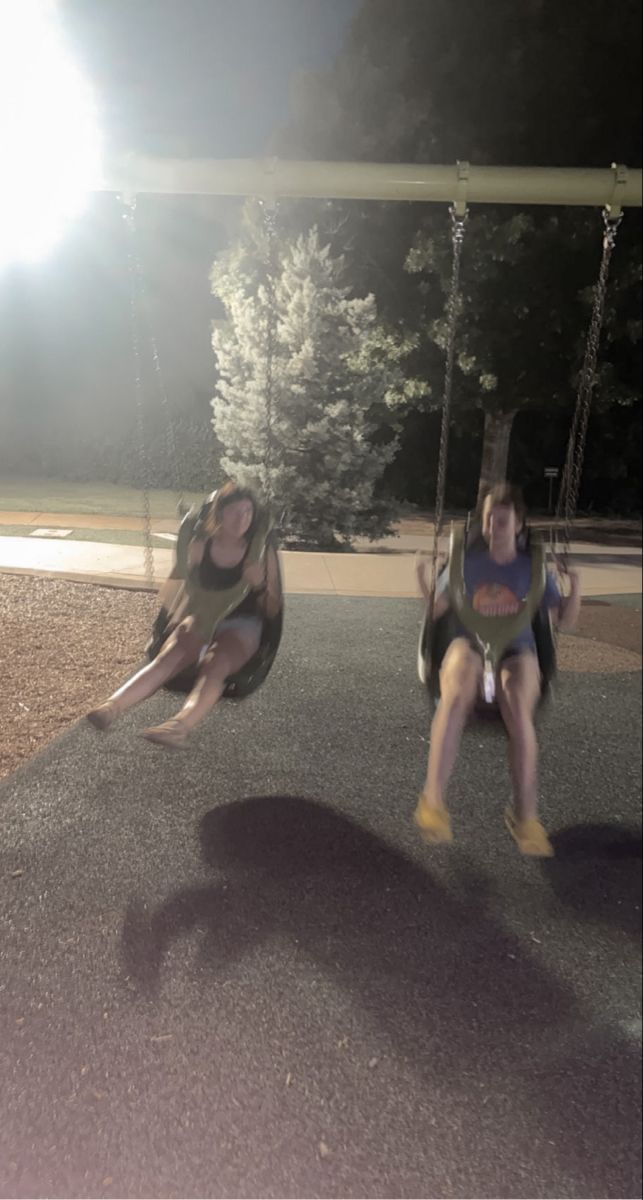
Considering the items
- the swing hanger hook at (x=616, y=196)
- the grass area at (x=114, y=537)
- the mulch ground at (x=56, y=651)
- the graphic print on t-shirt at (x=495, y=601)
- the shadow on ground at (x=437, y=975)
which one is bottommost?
the shadow on ground at (x=437, y=975)

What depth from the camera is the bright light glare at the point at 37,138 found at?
4.50 ft

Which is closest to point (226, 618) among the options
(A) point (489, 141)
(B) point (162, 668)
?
(B) point (162, 668)

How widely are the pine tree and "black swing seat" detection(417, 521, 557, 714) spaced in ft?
1.74

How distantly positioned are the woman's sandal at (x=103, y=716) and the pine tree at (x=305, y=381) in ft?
2.08

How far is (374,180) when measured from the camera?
53.3 inches

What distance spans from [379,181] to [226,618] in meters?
0.82

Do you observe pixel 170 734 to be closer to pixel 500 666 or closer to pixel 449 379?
pixel 500 666

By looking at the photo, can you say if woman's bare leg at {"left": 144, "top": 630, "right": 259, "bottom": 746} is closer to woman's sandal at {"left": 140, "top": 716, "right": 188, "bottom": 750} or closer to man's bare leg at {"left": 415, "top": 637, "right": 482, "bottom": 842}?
woman's sandal at {"left": 140, "top": 716, "right": 188, "bottom": 750}

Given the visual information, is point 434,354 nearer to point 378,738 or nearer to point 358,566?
point 358,566

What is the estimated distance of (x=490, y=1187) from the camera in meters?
1.07

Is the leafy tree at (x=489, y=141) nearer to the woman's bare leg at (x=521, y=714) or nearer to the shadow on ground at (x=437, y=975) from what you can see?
the woman's bare leg at (x=521, y=714)

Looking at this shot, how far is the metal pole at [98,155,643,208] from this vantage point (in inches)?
52.6

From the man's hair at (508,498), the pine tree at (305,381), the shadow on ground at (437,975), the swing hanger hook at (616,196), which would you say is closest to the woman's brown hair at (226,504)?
the pine tree at (305,381)

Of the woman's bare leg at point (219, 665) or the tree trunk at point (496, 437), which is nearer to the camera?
the woman's bare leg at point (219, 665)
